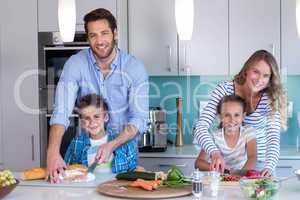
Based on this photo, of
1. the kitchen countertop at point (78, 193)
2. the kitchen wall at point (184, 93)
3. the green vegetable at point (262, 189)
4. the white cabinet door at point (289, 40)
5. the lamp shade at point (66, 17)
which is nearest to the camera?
the green vegetable at point (262, 189)

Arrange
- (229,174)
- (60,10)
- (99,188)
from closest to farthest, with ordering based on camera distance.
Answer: (99,188) < (229,174) < (60,10)

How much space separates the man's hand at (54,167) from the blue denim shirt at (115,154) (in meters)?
0.21

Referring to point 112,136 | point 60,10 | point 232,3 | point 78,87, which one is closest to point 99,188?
point 112,136

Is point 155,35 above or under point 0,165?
above

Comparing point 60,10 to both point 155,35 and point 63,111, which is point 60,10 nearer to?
point 63,111

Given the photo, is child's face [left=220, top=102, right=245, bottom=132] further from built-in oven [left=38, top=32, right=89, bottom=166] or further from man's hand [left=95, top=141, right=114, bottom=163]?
built-in oven [left=38, top=32, right=89, bottom=166]

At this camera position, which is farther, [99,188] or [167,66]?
[167,66]

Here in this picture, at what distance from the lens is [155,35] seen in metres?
3.71

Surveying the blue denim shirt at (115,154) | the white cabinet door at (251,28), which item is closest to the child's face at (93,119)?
the blue denim shirt at (115,154)

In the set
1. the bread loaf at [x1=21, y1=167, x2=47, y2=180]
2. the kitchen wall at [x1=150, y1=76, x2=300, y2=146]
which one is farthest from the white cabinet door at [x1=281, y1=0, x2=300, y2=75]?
the bread loaf at [x1=21, y1=167, x2=47, y2=180]

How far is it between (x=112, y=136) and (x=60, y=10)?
2.17ft

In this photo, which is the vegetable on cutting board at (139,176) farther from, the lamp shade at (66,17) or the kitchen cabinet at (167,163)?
the kitchen cabinet at (167,163)

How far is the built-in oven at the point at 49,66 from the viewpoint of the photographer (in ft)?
11.7

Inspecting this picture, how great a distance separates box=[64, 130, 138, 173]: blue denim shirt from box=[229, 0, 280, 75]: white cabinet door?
52.9 inches
